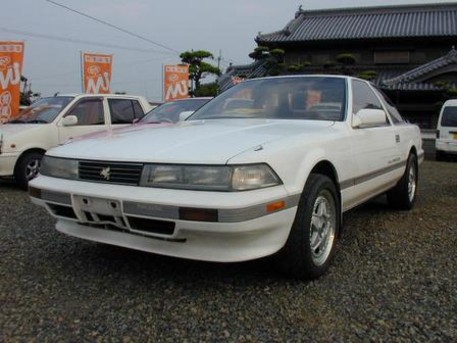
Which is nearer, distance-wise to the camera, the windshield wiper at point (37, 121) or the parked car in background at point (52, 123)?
the parked car in background at point (52, 123)

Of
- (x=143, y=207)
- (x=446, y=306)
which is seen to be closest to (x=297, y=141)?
(x=143, y=207)

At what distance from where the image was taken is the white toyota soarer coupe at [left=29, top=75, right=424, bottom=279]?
250 cm

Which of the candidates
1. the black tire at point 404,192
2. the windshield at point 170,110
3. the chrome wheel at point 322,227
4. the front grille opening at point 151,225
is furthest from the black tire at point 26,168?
the chrome wheel at point 322,227

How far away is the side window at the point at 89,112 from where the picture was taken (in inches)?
297

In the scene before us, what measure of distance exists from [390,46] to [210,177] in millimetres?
21720

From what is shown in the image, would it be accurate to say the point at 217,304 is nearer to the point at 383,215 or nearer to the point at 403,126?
the point at 383,215

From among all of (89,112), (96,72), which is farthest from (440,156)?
(89,112)

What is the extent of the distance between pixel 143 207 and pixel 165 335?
2.17 feet

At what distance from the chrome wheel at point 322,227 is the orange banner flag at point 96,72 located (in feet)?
34.3

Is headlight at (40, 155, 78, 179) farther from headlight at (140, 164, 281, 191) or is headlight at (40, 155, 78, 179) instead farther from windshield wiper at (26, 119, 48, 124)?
windshield wiper at (26, 119, 48, 124)

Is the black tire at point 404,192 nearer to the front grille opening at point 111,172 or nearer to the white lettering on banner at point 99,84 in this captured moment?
the front grille opening at point 111,172

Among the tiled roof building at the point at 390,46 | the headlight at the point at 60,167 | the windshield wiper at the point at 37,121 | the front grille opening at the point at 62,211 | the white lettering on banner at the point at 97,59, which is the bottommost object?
the front grille opening at the point at 62,211

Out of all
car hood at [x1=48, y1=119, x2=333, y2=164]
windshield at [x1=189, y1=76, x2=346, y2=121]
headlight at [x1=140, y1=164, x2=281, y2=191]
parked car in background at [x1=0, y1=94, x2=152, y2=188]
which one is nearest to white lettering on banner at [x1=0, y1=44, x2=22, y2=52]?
parked car in background at [x1=0, y1=94, x2=152, y2=188]

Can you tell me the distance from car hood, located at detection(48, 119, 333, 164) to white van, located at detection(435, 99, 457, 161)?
10.7m
